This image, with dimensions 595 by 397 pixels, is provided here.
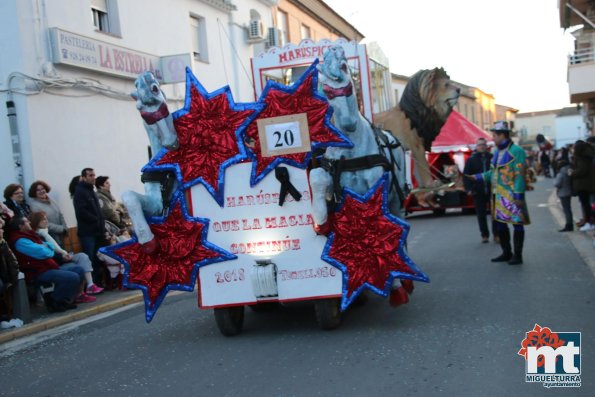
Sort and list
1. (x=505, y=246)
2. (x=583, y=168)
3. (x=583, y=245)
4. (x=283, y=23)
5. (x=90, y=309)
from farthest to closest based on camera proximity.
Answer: (x=283, y=23)
(x=583, y=168)
(x=583, y=245)
(x=505, y=246)
(x=90, y=309)

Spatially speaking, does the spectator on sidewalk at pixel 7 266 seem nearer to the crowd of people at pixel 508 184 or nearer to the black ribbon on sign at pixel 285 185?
the black ribbon on sign at pixel 285 185

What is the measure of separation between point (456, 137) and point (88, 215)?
41.0ft

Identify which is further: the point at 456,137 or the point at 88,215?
the point at 456,137

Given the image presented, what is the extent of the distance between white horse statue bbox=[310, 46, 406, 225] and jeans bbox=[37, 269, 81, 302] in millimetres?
4287

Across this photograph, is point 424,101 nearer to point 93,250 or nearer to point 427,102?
point 427,102

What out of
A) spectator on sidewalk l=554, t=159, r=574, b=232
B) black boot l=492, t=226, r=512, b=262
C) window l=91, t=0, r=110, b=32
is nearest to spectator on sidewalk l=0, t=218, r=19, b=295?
black boot l=492, t=226, r=512, b=262

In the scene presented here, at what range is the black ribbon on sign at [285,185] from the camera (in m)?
5.82

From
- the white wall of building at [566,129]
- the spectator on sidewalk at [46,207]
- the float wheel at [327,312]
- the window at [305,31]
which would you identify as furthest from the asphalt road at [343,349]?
the white wall of building at [566,129]

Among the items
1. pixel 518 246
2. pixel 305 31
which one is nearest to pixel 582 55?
pixel 305 31

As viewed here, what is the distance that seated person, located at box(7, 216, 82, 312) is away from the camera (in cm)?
847

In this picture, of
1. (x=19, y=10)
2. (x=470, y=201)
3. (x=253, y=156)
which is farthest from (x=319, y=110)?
(x=470, y=201)

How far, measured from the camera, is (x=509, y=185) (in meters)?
8.72

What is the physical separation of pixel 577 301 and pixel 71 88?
920cm

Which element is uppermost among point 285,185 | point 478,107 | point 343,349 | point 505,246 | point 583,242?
point 478,107
